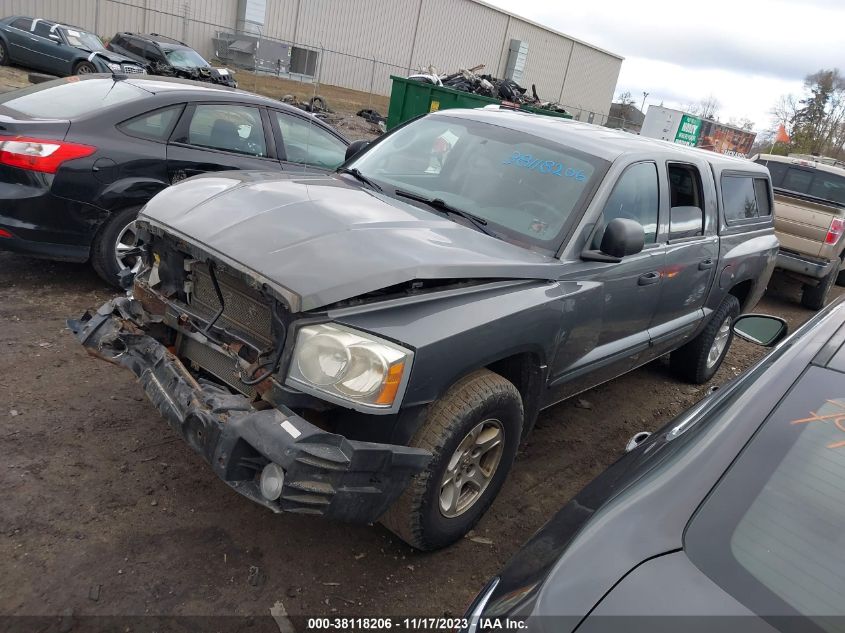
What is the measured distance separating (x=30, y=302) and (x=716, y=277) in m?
5.13

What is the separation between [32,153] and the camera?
15.1 ft

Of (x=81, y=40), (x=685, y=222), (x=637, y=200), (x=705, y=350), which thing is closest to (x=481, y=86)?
(x=81, y=40)

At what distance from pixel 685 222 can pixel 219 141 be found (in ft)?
12.4

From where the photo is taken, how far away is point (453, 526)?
3.05 m

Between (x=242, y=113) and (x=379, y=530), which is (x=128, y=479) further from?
(x=242, y=113)

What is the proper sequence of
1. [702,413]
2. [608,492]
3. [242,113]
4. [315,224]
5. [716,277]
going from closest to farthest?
[608,492]
[702,413]
[315,224]
[716,277]
[242,113]

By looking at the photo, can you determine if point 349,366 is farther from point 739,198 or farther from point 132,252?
point 739,198

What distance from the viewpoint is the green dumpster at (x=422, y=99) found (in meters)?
14.5

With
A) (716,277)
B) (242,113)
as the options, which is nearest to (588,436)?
(716,277)

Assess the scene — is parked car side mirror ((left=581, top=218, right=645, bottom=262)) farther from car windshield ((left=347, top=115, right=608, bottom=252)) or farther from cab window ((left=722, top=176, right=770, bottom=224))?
cab window ((left=722, top=176, right=770, bottom=224))

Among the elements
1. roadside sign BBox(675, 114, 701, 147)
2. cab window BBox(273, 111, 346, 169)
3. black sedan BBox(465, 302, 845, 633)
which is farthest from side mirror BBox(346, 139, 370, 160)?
roadside sign BBox(675, 114, 701, 147)

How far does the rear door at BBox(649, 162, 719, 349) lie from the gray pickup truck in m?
0.03

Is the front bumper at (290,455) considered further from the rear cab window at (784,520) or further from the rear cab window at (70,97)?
the rear cab window at (70,97)

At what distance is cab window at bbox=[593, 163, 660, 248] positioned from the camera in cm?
367
